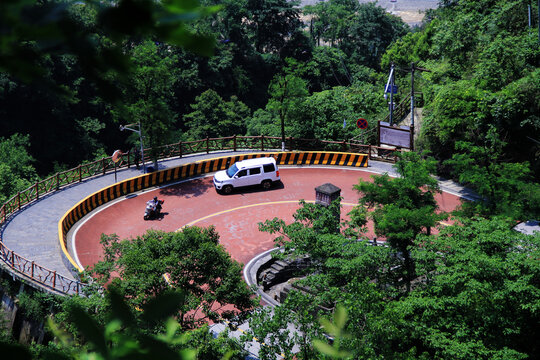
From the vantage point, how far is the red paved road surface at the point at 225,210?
24.1 m

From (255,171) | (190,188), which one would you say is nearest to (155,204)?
(190,188)

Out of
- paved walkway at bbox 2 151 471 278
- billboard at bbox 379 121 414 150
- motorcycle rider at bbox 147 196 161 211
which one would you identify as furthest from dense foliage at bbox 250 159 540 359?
billboard at bbox 379 121 414 150

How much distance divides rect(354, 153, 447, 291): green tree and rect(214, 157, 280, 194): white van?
31.0 feet

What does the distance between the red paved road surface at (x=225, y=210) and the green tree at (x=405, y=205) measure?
6690 mm

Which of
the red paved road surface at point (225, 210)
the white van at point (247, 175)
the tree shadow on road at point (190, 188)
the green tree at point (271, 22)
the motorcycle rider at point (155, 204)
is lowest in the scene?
the red paved road surface at point (225, 210)

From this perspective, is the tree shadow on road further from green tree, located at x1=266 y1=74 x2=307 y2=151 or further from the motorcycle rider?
green tree, located at x1=266 y1=74 x2=307 y2=151

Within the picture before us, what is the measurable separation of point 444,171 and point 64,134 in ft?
99.9

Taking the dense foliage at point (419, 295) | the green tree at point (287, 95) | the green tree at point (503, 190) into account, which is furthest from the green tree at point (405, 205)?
the green tree at point (287, 95)

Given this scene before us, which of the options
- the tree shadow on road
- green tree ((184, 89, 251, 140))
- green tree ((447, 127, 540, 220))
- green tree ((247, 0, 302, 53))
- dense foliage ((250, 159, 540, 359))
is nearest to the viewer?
dense foliage ((250, 159, 540, 359))

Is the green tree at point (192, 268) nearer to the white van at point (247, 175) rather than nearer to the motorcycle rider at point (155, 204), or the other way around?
the motorcycle rider at point (155, 204)

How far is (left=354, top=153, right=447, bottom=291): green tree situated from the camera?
1680 centimetres

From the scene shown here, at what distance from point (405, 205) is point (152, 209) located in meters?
12.5

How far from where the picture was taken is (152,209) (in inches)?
1011

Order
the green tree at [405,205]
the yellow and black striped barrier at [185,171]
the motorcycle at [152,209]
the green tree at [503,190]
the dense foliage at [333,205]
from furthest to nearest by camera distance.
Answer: the yellow and black striped barrier at [185,171]
the motorcycle at [152,209]
the green tree at [503,190]
the green tree at [405,205]
the dense foliage at [333,205]
